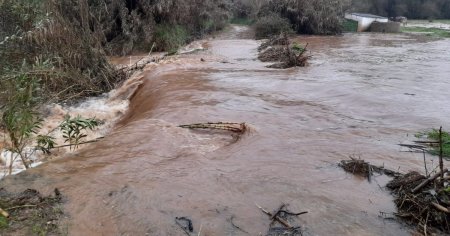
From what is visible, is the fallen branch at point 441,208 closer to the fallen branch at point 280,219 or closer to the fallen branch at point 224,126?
the fallen branch at point 280,219

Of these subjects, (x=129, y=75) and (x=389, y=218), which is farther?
(x=129, y=75)

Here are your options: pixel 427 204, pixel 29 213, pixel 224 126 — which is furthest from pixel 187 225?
pixel 224 126

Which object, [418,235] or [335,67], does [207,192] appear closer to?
[418,235]

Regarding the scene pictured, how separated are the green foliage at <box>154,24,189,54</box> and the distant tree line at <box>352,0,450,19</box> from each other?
92.6ft

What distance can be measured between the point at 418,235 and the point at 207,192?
2.17 metres

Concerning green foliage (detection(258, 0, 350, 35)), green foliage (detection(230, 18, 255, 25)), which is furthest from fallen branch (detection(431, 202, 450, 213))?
green foliage (detection(230, 18, 255, 25))

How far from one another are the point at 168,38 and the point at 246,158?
1435 centimetres

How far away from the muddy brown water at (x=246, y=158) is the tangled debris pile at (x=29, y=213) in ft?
0.55

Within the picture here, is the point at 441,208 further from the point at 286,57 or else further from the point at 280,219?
the point at 286,57

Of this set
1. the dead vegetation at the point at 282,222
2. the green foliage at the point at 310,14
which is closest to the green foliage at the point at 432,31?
the green foliage at the point at 310,14

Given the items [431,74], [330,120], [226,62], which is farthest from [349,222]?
[226,62]

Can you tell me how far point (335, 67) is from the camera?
14.4 m

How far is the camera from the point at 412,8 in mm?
43812

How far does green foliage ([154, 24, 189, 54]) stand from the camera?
19219 millimetres
